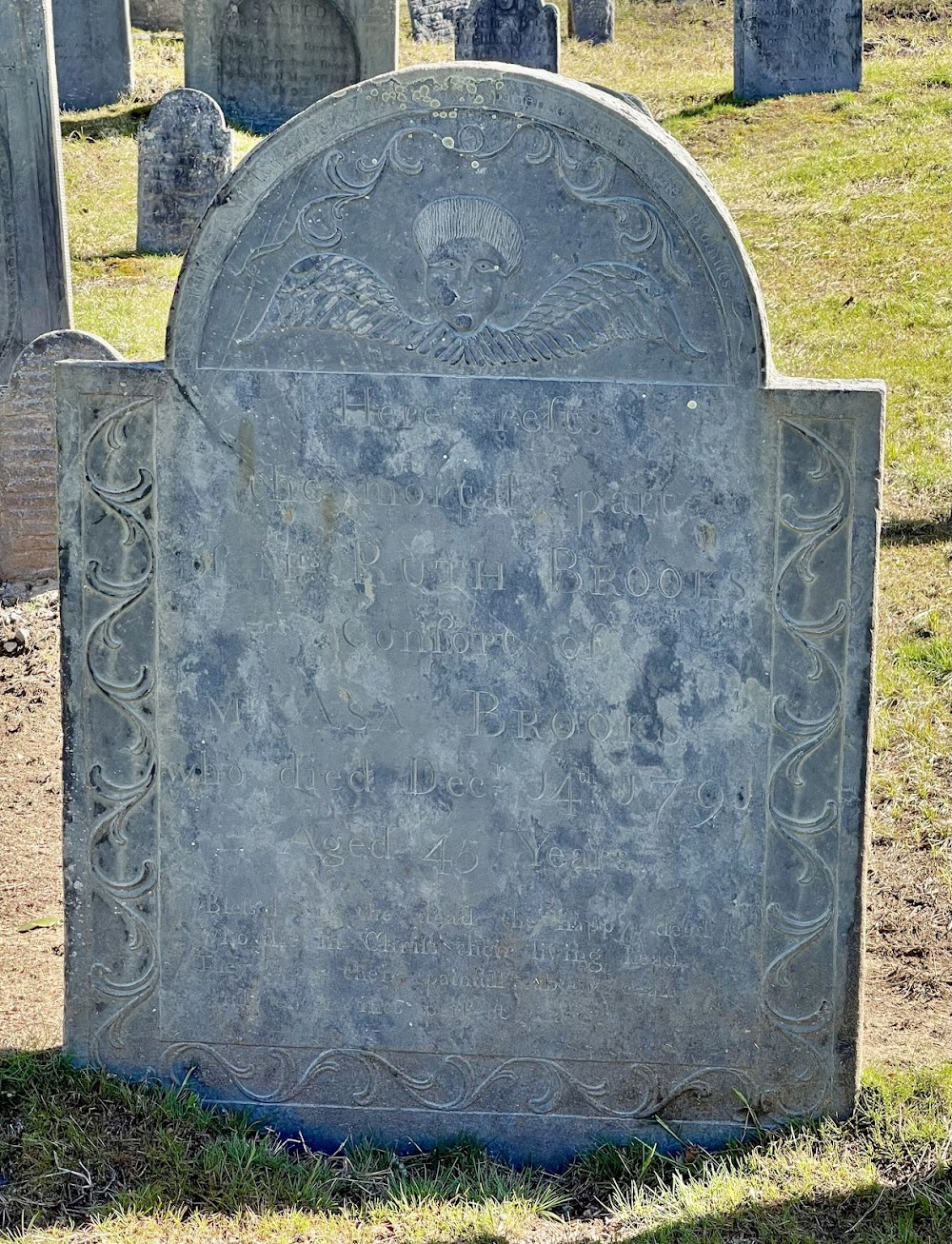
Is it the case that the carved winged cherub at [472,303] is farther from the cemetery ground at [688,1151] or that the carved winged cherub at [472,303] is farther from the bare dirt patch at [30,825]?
the bare dirt patch at [30,825]

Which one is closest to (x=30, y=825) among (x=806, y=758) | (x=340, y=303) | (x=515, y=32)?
(x=340, y=303)

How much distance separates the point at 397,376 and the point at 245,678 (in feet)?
2.71

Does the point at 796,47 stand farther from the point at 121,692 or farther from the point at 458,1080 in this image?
the point at 458,1080

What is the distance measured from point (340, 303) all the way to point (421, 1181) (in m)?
2.08

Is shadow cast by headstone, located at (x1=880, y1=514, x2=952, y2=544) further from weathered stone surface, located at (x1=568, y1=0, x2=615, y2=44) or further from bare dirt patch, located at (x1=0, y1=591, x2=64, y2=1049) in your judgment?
weathered stone surface, located at (x1=568, y1=0, x2=615, y2=44)

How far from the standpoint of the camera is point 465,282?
356 cm

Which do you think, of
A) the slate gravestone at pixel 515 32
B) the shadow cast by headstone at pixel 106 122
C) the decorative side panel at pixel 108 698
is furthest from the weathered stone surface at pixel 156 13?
the decorative side panel at pixel 108 698

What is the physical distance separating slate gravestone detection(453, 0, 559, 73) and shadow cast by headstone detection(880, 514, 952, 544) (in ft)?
32.5

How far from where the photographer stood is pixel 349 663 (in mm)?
3775

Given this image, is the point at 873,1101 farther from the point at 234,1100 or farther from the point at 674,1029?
the point at 234,1100

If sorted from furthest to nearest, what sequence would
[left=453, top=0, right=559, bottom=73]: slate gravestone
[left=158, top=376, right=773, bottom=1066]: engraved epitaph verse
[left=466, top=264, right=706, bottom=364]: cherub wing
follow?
[left=453, top=0, right=559, bottom=73]: slate gravestone
[left=158, top=376, right=773, bottom=1066]: engraved epitaph verse
[left=466, top=264, right=706, bottom=364]: cherub wing

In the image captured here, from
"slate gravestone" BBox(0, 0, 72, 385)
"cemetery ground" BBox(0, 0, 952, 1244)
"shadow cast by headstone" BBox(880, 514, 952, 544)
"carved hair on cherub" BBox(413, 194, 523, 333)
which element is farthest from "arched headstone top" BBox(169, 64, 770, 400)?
"slate gravestone" BBox(0, 0, 72, 385)

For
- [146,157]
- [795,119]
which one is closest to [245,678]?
[146,157]

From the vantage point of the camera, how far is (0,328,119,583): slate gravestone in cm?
707
